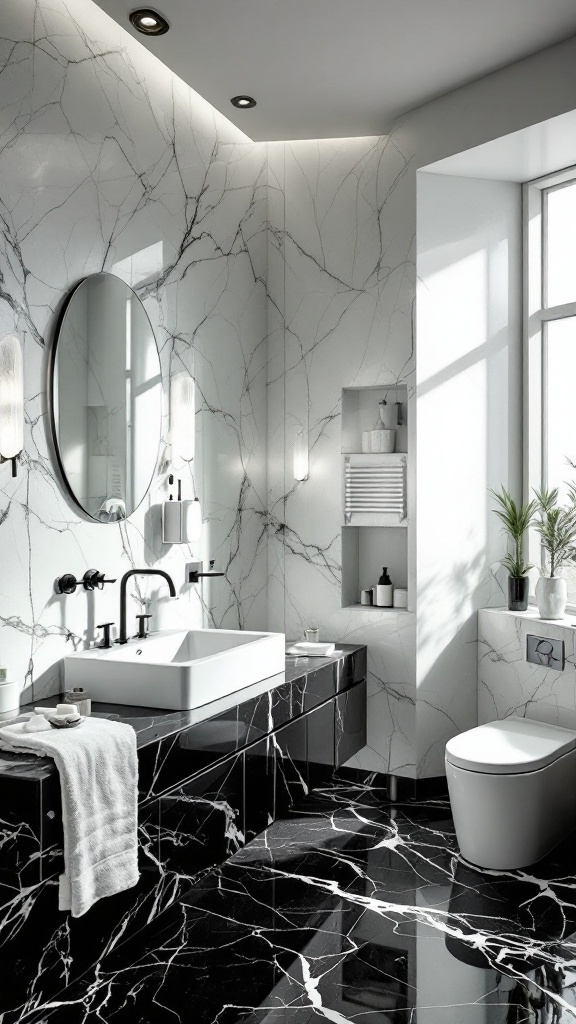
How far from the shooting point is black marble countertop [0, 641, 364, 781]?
184 cm

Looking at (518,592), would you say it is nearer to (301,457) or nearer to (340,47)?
(301,457)

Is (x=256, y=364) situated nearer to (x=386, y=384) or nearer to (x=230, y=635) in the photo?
(x=386, y=384)

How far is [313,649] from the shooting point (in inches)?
134

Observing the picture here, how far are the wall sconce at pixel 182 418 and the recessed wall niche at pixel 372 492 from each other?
32.7 inches

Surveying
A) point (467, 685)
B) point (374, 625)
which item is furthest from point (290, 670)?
point (467, 685)

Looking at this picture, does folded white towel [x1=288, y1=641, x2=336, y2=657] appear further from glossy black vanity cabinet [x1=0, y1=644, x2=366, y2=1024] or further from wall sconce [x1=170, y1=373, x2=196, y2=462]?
wall sconce [x1=170, y1=373, x2=196, y2=462]

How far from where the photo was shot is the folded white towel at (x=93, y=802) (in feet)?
5.97

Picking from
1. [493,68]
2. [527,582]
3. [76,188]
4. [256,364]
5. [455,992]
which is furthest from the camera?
[256,364]

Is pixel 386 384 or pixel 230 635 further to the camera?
pixel 386 384

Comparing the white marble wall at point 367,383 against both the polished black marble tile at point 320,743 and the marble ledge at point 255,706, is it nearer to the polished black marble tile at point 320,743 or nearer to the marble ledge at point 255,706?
the marble ledge at point 255,706

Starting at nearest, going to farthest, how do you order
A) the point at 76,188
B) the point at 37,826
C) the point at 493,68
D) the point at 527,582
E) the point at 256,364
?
the point at 37,826, the point at 76,188, the point at 493,68, the point at 527,582, the point at 256,364

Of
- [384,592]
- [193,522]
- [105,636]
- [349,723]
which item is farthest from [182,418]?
[349,723]

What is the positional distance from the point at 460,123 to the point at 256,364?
1.35m

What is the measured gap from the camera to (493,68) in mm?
3131
